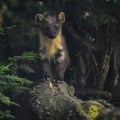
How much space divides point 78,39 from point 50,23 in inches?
30.3

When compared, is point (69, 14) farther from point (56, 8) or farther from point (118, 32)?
point (118, 32)

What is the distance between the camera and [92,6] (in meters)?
8.05

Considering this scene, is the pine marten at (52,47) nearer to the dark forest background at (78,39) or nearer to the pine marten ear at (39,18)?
the pine marten ear at (39,18)

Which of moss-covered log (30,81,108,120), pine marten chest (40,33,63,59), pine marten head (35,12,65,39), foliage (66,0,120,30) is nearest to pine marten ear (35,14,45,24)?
pine marten head (35,12,65,39)

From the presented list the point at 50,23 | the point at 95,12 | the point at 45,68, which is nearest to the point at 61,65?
the point at 45,68

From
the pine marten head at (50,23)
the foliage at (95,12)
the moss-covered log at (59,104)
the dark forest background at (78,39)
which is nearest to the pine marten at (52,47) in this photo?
the pine marten head at (50,23)

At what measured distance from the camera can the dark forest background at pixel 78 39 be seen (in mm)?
7996

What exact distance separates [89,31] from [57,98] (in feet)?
7.12

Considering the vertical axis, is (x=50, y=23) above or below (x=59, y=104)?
above

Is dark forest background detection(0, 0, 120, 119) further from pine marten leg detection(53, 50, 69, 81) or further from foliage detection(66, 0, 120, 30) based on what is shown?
pine marten leg detection(53, 50, 69, 81)

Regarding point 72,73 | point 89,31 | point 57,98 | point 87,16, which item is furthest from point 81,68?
point 57,98

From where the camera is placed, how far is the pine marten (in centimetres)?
821

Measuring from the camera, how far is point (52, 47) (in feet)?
27.8

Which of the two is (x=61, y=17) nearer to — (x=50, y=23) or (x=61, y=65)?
(x=50, y=23)
